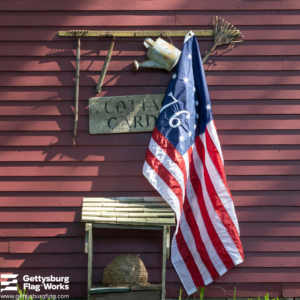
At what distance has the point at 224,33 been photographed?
3.18m

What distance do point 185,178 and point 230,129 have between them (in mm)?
701

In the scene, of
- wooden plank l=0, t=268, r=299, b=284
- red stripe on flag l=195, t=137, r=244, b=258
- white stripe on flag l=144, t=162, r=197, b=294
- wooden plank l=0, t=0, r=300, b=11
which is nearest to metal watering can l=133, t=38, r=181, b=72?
wooden plank l=0, t=0, r=300, b=11

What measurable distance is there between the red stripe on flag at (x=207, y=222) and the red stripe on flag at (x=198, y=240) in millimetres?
101

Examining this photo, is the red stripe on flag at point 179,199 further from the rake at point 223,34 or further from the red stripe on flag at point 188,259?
the rake at point 223,34

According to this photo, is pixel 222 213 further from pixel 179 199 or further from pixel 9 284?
pixel 9 284

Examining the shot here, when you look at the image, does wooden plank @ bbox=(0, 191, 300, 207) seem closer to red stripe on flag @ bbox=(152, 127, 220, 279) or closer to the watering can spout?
red stripe on flag @ bbox=(152, 127, 220, 279)

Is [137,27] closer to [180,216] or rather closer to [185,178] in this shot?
[185,178]

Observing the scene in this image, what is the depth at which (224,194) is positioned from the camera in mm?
2961

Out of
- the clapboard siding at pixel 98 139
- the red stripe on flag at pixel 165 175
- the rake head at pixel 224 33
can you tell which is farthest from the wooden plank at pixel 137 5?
the red stripe on flag at pixel 165 175

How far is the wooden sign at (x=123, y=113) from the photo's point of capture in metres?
3.14

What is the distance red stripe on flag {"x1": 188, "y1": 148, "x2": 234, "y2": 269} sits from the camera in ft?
9.70

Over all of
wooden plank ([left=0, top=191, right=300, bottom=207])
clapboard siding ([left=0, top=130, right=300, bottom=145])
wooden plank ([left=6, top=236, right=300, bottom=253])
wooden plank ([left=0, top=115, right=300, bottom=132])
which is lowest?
wooden plank ([left=6, top=236, right=300, bottom=253])

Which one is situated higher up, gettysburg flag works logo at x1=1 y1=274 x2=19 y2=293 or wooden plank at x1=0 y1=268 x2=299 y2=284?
wooden plank at x1=0 y1=268 x2=299 y2=284

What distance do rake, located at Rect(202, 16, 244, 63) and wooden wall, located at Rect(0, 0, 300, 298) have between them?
68mm
